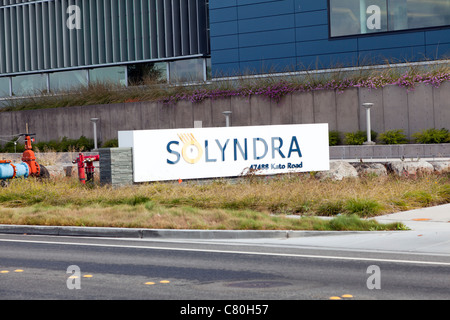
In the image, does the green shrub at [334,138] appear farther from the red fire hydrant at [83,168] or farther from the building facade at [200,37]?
the red fire hydrant at [83,168]

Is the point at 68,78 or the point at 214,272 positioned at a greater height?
the point at 68,78

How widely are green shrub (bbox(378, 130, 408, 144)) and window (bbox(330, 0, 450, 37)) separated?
1358 cm

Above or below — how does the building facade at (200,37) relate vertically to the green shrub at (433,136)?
above

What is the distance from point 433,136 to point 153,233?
17.4m

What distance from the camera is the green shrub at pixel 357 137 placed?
29495mm

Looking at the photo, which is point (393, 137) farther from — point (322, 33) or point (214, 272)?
point (214, 272)

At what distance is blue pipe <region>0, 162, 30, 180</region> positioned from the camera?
20625 mm

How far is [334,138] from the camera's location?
3030 centimetres

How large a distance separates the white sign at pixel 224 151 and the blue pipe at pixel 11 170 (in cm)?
344

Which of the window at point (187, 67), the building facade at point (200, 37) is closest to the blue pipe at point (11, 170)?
the building facade at point (200, 37)

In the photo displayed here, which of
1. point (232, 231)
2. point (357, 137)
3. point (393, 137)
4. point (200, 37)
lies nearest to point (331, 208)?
point (232, 231)

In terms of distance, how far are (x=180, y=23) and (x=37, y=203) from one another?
32.0m

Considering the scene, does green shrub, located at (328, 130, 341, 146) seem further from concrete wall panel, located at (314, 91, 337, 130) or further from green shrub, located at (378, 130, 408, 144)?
green shrub, located at (378, 130, 408, 144)
